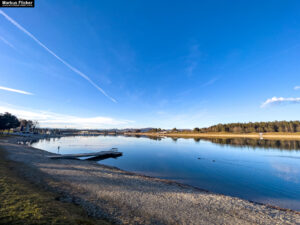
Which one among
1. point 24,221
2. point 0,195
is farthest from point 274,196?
point 0,195

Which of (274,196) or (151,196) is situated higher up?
(151,196)

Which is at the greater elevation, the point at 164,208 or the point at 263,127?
the point at 263,127

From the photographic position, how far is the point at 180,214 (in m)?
8.49

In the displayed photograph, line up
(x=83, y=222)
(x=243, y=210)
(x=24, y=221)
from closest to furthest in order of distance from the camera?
(x=24, y=221)
(x=83, y=222)
(x=243, y=210)

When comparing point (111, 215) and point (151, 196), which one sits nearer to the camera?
point (111, 215)

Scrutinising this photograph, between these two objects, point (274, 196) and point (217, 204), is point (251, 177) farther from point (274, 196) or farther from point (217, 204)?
point (217, 204)

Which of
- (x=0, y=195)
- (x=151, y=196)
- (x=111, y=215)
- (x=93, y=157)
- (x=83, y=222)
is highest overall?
(x=0, y=195)

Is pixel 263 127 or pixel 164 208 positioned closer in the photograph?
pixel 164 208

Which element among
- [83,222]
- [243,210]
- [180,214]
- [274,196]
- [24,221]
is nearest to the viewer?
[24,221]

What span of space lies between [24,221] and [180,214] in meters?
8.03

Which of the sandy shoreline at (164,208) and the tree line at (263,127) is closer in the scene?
the sandy shoreline at (164,208)

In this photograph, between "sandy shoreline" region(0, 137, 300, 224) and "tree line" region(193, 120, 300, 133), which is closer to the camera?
"sandy shoreline" region(0, 137, 300, 224)

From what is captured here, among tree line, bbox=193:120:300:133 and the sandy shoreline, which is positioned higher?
tree line, bbox=193:120:300:133

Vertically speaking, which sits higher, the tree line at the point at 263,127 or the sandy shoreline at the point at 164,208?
the tree line at the point at 263,127
